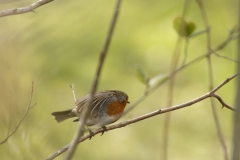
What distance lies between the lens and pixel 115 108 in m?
1.53

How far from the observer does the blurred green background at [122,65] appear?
315cm

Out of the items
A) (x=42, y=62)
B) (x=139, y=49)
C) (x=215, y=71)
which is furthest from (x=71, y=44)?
(x=215, y=71)

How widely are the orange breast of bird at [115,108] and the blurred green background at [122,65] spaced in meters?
1.19

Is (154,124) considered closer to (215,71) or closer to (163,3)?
(215,71)

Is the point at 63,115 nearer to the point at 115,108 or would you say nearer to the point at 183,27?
the point at 115,108

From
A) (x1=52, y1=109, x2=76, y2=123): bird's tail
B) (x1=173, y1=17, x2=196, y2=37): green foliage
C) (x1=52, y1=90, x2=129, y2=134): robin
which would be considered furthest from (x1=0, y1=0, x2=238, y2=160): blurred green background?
(x1=173, y1=17, x2=196, y2=37): green foliage

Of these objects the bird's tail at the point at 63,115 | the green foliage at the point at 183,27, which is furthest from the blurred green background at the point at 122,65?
the green foliage at the point at 183,27

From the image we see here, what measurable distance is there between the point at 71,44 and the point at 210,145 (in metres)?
1.80

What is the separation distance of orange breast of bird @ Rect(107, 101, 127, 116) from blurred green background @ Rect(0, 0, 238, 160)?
119cm

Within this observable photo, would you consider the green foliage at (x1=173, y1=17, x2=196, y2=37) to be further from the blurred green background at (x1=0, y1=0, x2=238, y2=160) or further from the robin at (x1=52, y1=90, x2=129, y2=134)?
the blurred green background at (x1=0, y1=0, x2=238, y2=160)

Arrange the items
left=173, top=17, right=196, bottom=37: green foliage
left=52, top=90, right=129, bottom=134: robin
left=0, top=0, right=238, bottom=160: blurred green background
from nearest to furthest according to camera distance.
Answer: left=52, top=90, right=129, bottom=134: robin → left=173, top=17, right=196, bottom=37: green foliage → left=0, top=0, right=238, bottom=160: blurred green background

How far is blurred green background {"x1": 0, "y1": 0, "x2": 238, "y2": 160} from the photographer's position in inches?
124

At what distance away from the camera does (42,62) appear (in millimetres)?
3668

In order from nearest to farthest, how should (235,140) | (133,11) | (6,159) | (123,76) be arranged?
(235,140) < (6,159) < (123,76) < (133,11)
